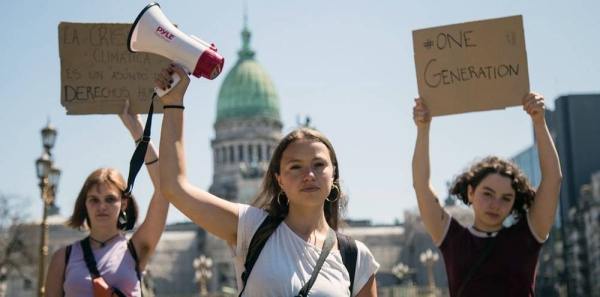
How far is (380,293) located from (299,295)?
64538 millimetres

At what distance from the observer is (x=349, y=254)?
506 centimetres

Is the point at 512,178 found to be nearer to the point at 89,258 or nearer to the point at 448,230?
the point at 448,230

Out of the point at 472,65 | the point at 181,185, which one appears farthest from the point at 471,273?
the point at 181,185

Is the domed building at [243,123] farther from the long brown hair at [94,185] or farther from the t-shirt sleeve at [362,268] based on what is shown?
the t-shirt sleeve at [362,268]

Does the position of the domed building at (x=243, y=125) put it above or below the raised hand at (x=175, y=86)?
above

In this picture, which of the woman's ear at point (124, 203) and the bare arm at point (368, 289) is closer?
the bare arm at point (368, 289)

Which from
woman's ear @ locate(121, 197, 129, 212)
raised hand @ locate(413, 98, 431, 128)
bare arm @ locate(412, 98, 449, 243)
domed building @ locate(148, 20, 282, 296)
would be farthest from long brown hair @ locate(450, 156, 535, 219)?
domed building @ locate(148, 20, 282, 296)

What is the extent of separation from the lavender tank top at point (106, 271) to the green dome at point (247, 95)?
303 ft

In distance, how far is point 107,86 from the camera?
7141 mm

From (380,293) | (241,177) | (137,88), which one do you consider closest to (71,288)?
(137,88)

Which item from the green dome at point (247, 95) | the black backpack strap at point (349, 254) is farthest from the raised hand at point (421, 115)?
the green dome at point (247, 95)

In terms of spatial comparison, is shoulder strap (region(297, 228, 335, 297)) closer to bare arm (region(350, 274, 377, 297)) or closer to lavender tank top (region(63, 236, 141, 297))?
bare arm (region(350, 274, 377, 297))

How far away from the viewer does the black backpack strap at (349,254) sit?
16.5 ft

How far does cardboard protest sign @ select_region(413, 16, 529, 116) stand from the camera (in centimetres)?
676
